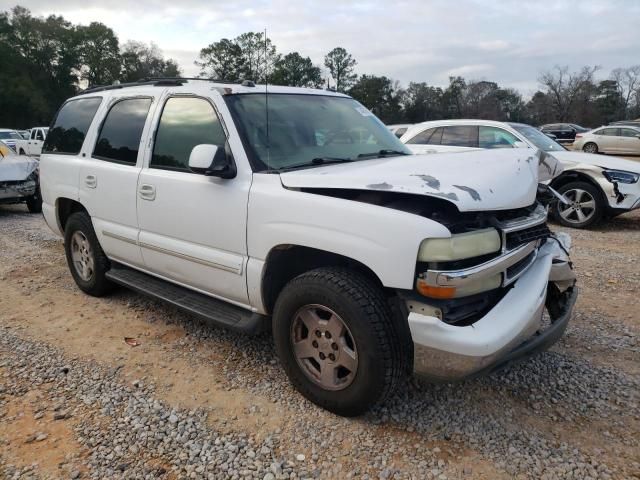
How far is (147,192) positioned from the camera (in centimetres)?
370

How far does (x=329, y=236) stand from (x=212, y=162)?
0.91m

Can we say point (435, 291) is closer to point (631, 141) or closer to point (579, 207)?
point (579, 207)

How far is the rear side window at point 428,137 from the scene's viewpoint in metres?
8.50

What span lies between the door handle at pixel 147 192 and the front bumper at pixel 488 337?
2218 mm

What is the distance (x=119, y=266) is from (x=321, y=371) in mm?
2586

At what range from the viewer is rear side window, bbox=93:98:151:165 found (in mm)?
3967

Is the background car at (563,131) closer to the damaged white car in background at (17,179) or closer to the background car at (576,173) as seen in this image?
the background car at (576,173)

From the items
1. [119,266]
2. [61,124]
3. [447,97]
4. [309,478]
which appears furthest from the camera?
[447,97]

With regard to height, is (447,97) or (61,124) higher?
(447,97)

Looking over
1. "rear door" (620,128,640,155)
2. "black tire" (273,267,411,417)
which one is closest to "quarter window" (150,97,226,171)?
"black tire" (273,267,411,417)

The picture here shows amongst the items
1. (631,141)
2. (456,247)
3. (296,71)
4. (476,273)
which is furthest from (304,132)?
(631,141)

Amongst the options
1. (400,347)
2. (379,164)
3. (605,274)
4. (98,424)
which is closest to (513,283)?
(400,347)

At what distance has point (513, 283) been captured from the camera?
2748 mm

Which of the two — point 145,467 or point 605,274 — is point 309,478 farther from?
point 605,274
